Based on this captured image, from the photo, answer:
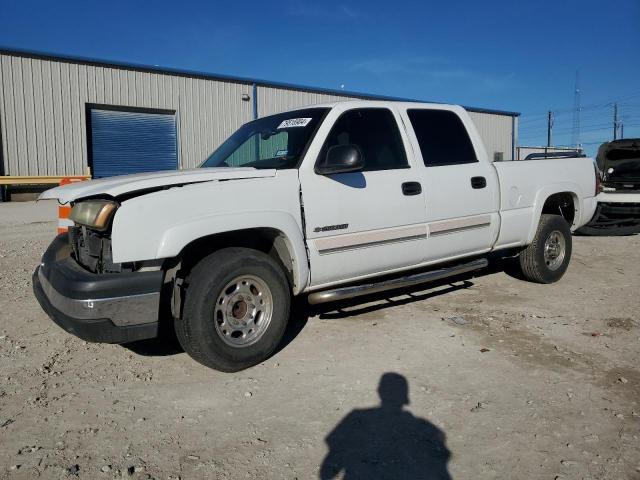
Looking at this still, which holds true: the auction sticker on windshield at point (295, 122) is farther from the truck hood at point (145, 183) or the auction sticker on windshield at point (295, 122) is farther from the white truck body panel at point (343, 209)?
the truck hood at point (145, 183)

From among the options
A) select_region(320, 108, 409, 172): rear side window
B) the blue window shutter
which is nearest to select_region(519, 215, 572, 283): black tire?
select_region(320, 108, 409, 172): rear side window

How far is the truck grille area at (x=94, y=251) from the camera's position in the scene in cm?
344

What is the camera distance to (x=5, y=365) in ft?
12.6

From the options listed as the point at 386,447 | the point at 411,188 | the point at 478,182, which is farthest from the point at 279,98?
the point at 386,447

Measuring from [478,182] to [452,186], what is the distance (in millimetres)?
401

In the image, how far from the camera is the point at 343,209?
4121 mm

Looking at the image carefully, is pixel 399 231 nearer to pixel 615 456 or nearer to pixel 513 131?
pixel 615 456

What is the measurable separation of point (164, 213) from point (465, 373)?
234 cm

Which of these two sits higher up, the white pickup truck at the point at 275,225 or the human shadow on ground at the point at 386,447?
the white pickup truck at the point at 275,225

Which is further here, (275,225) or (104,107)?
(104,107)

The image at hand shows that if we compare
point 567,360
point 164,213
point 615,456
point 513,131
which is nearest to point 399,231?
point 567,360

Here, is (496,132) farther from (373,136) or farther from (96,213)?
(96,213)

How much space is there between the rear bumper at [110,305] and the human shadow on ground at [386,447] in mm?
1363

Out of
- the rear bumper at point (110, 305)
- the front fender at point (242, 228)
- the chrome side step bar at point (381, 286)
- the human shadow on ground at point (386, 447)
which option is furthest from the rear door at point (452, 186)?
the rear bumper at point (110, 305)
